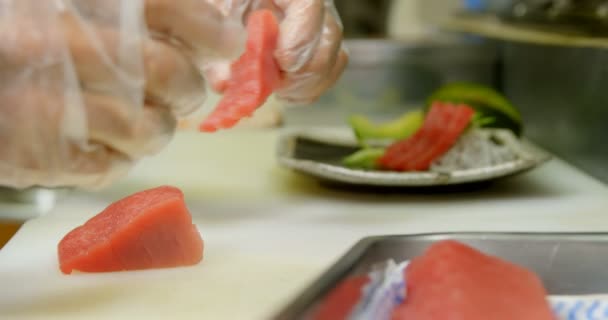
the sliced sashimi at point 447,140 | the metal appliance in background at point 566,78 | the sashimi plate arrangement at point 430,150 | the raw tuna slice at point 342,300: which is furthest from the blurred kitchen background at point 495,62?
the raw tuna slice at point 342,300

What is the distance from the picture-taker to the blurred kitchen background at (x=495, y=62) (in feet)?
4.60

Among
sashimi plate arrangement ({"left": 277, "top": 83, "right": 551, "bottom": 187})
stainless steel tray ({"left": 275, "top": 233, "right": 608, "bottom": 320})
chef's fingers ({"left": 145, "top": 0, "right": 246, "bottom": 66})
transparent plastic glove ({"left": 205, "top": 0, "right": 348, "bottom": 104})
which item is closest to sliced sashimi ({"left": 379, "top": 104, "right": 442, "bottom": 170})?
sashimi plate arrangement ({"left": 277, "top": 83, "right": 551, "bottom": 187})

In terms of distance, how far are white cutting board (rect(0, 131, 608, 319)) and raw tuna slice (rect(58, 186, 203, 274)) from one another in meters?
0.02

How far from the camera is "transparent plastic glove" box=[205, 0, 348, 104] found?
0.93m

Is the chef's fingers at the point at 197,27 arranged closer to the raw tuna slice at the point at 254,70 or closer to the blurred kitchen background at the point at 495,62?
the raw tuna slice at the point at 254,70

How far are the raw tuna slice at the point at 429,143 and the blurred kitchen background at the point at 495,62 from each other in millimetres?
261

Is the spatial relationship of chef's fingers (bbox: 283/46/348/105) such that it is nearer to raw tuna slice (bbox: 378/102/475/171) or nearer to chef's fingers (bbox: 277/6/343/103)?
chef's fingers (bbox: 277/6/343/103)

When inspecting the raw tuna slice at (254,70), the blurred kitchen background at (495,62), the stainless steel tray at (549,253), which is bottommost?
the blurred kitchen background at (495,62)

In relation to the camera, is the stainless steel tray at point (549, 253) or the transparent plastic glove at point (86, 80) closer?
the transparent plastic glove at point (86, 80)

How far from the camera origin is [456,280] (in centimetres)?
65

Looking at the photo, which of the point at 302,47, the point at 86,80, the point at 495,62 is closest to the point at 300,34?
the point at 302,47

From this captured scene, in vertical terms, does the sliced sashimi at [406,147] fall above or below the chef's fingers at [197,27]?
below

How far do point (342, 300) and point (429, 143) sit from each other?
611 millimetres

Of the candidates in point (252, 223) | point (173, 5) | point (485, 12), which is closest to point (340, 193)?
point (252, 223)
